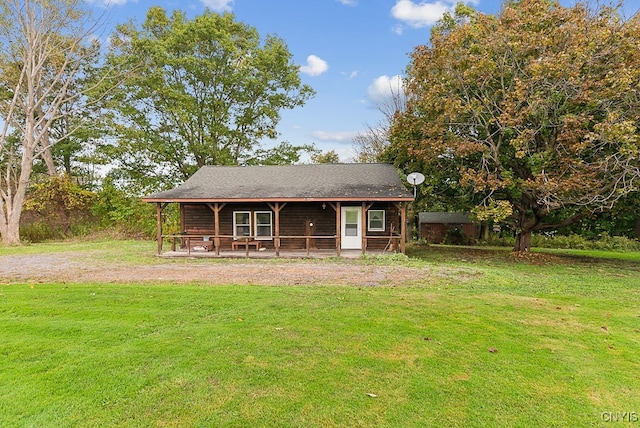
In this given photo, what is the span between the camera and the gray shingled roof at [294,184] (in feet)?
43.0

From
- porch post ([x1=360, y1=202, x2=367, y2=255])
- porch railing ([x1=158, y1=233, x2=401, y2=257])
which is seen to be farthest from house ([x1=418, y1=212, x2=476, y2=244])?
porch post ([x1=360, y1=202, x2=367, y2=255])

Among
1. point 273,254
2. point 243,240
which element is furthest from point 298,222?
point 243,240

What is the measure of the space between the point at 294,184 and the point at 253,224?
2.31 m

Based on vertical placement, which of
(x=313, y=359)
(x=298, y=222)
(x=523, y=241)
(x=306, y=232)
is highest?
(x=298, y=222)

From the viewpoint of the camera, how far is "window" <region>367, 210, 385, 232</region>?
47.8 feet

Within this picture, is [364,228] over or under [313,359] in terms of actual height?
over

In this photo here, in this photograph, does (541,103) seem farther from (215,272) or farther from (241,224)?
(241,224)

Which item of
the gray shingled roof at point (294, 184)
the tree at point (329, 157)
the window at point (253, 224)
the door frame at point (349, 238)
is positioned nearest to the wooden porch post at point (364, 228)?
the gray shingled roof at point (294, 184)

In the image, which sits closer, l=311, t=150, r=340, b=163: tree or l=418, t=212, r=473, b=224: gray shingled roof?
l=418, t=212, r=473, b=224: gray shingled roof

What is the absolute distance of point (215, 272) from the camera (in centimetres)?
945

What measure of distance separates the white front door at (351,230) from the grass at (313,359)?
24.9ft

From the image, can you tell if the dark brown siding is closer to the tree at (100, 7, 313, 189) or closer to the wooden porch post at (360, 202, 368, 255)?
the wooden porch post at (360, 202, 368, 255)

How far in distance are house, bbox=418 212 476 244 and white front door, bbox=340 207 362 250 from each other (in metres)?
12.1

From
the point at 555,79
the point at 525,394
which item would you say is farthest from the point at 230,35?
the point at 525,394
